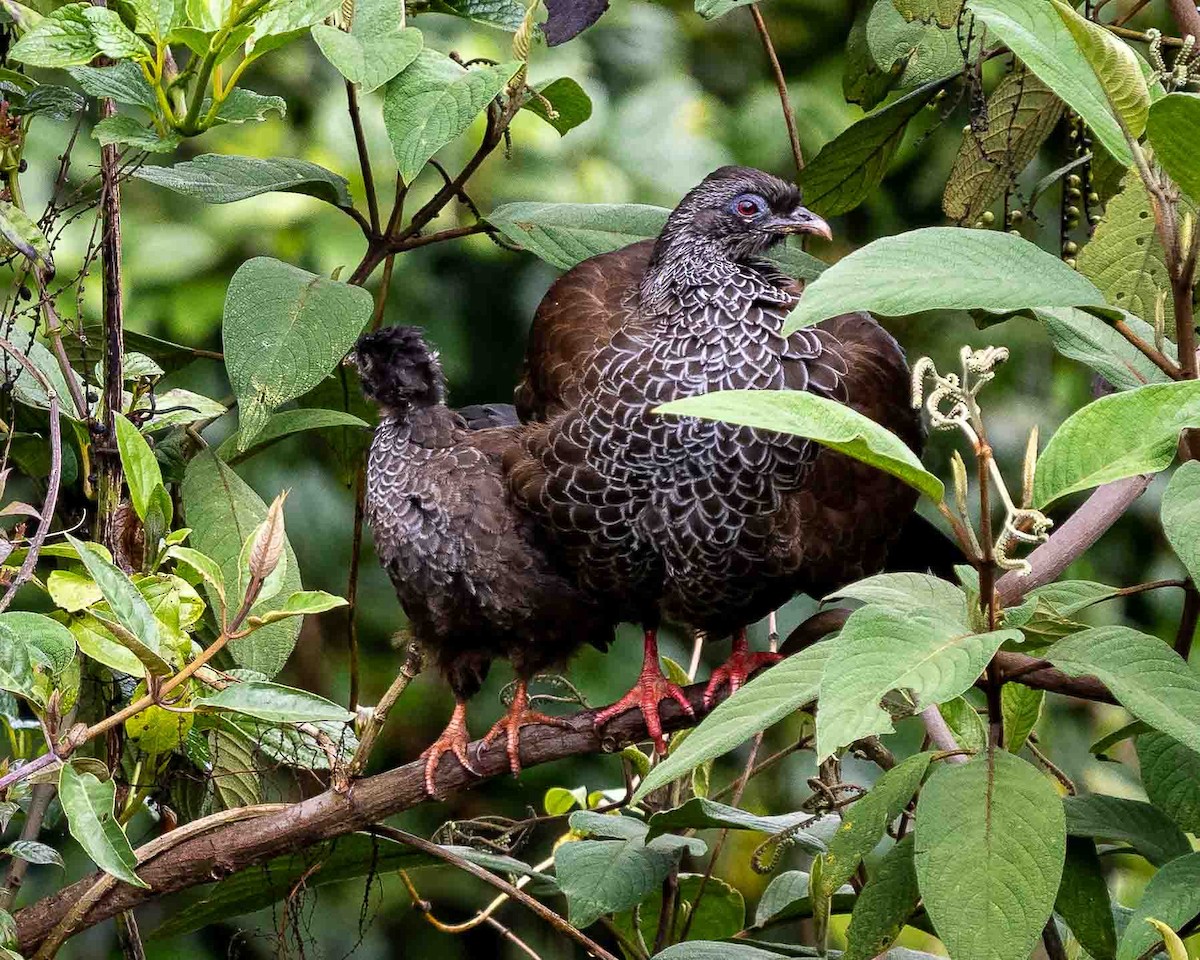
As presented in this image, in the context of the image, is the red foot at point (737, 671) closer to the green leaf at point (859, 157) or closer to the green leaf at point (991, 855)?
the green leaf at point (859, 157)

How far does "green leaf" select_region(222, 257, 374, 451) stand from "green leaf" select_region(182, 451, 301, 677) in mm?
138

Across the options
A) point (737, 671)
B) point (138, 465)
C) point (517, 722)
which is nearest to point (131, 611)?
point (138, 465)

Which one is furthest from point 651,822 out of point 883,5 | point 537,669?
point 883,5

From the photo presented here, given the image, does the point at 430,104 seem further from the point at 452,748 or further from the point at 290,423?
the point at 452,748

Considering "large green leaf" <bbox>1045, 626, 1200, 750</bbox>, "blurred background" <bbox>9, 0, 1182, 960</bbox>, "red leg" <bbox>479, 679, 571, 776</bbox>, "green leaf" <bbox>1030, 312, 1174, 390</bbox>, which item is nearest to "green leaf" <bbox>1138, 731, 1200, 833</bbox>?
"large green leaf" <bbox>1045, 626, 1200, 750</bbox>

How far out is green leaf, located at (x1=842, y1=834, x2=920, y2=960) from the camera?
1.35m

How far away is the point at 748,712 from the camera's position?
1.12m

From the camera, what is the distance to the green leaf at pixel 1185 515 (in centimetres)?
104

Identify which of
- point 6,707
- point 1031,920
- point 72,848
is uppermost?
point 1031,920

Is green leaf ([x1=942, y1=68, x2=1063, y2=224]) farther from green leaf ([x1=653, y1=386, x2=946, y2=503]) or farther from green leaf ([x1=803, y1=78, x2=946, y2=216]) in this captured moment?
green leaf ([x1=653, y1=386, x2=946, y2=503])

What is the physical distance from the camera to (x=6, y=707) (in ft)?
5.27

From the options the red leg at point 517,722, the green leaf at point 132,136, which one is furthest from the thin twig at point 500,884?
the green leaf at point 132,136

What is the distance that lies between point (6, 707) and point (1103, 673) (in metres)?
1.14

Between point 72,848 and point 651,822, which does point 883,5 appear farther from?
point 72,848
